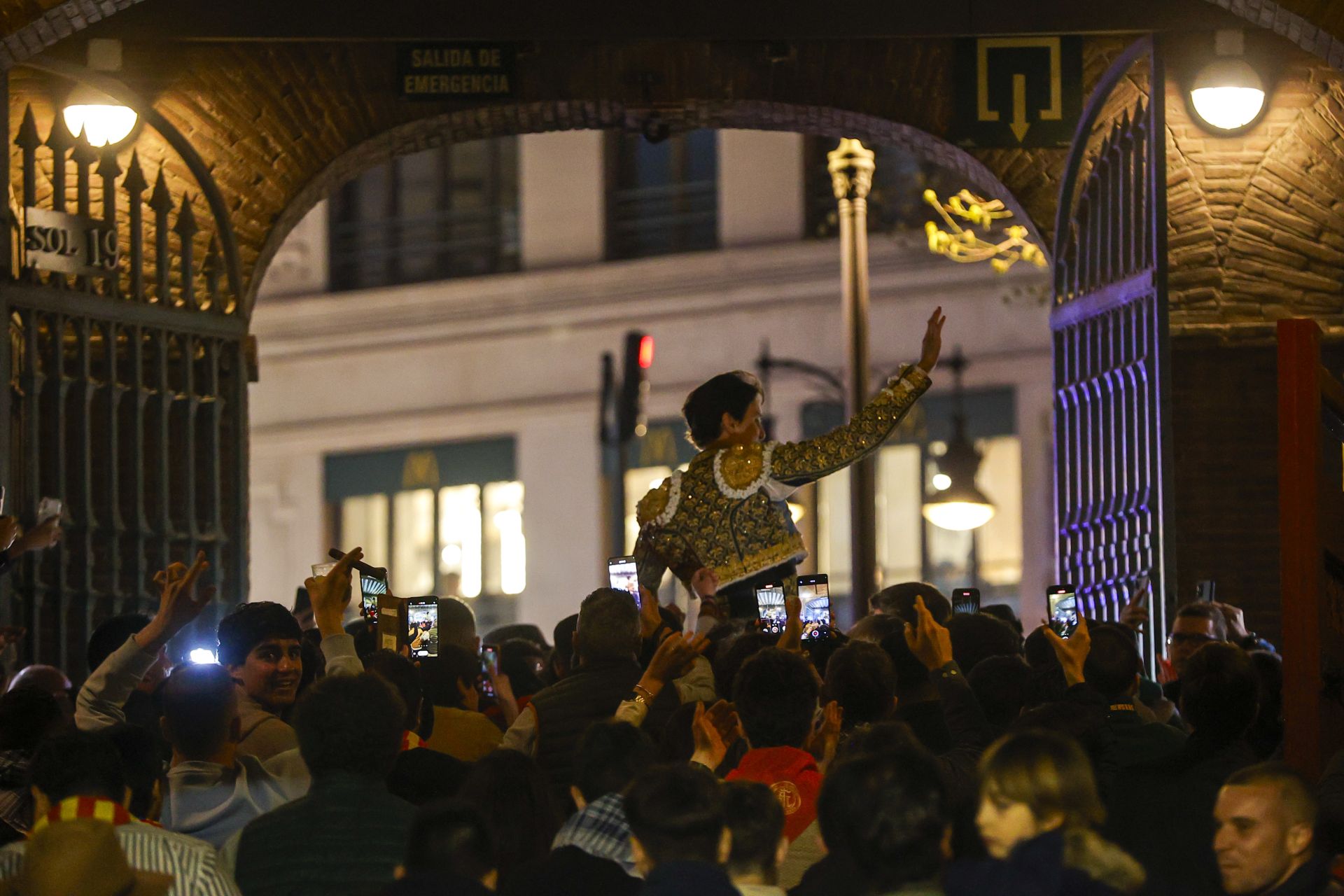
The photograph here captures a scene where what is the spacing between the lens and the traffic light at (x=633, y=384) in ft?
57.4

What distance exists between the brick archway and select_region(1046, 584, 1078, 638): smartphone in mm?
4376

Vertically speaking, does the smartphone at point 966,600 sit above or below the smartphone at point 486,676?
above

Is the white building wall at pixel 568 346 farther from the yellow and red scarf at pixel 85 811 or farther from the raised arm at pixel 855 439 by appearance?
the yellow and red scarf at pixel 85 811

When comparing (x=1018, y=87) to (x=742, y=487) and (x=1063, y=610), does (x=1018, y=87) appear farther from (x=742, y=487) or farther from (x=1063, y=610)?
(x=1063, y=610)

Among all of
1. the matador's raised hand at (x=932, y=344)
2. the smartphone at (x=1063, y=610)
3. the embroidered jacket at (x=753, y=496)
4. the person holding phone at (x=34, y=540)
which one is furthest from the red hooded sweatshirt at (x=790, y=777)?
the person holding phone at (x=34, y=540)

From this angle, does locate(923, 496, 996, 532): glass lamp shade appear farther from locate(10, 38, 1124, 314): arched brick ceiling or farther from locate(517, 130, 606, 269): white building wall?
locate(517, 130, 606, 269): white building wall

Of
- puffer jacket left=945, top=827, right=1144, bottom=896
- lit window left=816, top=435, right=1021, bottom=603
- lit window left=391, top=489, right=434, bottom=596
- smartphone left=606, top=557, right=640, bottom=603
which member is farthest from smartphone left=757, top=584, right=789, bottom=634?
lit window left=391, top=489, right=434, bottom=596

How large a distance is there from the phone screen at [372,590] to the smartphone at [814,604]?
4.29 feet

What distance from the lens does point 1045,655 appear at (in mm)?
7148

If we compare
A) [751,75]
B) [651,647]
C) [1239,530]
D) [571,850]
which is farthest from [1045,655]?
[751,75]

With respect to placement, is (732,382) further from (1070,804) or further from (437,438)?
(437,438)

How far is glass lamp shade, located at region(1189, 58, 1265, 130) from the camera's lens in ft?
37.5

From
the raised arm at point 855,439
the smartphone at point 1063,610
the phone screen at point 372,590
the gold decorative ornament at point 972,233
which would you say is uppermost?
the gold decorative ornament at point 972,233

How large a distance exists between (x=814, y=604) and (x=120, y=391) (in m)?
4.43
